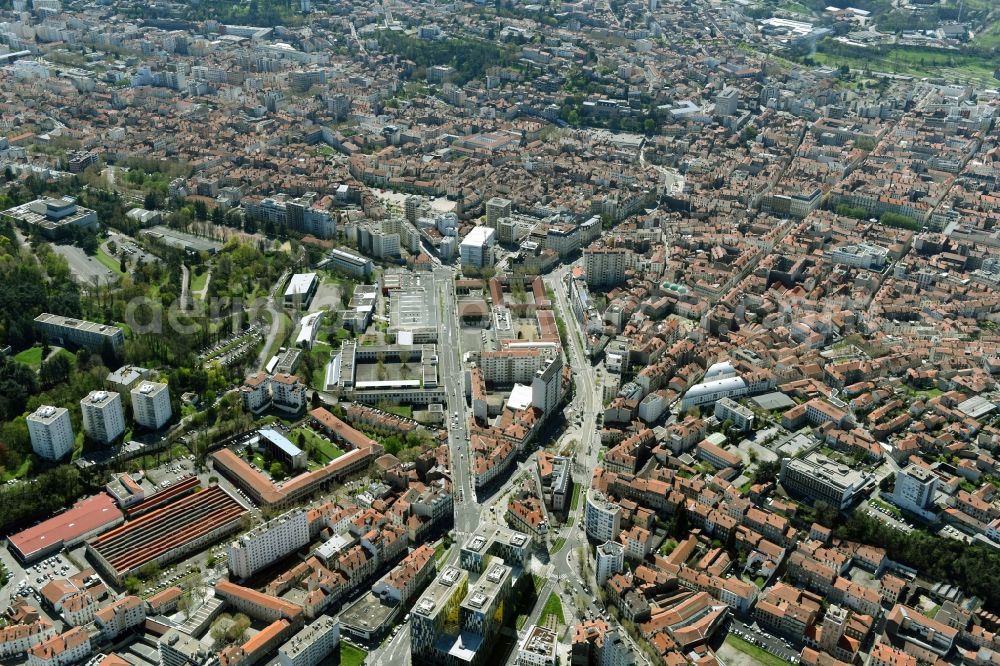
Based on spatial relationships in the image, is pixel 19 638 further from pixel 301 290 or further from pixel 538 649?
pixel 301 290

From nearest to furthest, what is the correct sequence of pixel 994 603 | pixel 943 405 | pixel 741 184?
1. pixel 994 603
2. pixel 943 405
3. pixel 741 184

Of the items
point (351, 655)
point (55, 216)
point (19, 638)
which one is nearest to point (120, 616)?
point (19, 638)

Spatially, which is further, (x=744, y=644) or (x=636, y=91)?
(x=636, y=91)

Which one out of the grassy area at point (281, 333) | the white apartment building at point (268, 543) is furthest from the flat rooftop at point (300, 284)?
the white apartment building at point (268, 543)

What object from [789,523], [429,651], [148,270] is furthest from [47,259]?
[789,523]

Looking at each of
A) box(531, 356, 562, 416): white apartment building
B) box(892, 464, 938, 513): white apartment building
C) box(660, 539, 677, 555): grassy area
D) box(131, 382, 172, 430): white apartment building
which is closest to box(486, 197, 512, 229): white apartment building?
box(531, 356, 562, 416): white apartment building

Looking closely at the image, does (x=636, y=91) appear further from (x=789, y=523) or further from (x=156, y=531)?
(x=156, y=531)
